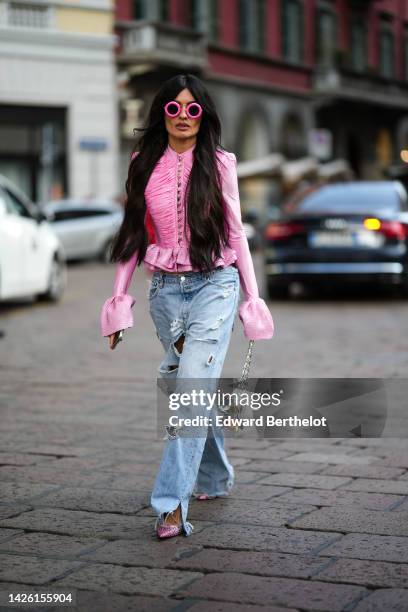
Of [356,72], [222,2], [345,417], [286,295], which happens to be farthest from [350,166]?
[345,417]

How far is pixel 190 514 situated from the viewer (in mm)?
4816

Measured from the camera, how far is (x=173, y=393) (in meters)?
4.56

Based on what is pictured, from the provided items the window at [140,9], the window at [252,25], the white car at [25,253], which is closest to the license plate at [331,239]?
the white car at [25,253]

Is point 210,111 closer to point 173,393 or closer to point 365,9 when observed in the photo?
point 173,393

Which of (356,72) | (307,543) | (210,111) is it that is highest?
(356,72)

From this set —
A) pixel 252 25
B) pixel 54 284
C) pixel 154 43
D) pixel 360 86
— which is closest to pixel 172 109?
pixel 54 284

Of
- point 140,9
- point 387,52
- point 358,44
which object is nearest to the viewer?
point 140,9

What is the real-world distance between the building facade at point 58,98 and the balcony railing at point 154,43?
2.22 ft

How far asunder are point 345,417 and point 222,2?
33.6 m

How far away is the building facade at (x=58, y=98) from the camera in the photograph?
29828 millimetres

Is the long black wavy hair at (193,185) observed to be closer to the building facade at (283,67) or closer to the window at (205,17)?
the building facade at (283,67)

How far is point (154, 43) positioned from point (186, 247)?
28.8 metres

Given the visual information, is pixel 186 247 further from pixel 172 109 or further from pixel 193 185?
pixel 172 109

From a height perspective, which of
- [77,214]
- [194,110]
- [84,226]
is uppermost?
[194,110]
